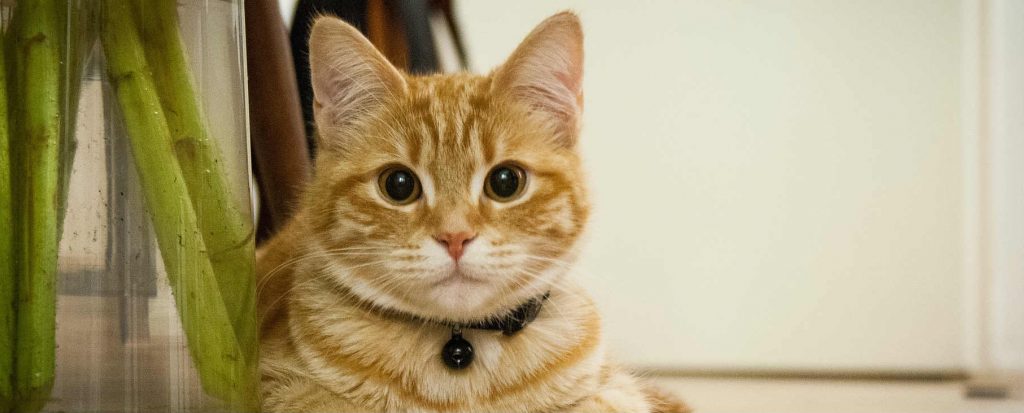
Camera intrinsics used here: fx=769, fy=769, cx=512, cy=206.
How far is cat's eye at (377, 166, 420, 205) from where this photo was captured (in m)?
0.94

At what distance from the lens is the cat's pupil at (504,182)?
3.09 feet

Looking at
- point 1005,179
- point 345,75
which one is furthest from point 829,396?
point 345,75

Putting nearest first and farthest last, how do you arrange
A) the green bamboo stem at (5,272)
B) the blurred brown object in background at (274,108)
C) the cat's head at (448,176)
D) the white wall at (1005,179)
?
the green bamboo stem at (5,272) → the cat's head at (448,176) → the blurred brown object in background at (274,108) → the white wall at (1005,179)

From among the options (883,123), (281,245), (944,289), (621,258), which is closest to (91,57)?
(281,245)

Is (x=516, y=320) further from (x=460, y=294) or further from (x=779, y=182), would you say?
(x=779, y=182)

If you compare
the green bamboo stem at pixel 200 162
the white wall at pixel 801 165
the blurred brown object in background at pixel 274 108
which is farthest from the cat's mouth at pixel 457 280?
the white wall at pixel 801 165

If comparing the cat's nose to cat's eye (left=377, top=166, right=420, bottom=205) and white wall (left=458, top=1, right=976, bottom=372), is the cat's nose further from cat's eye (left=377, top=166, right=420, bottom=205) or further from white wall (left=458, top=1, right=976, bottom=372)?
white wall (left=458, top=1, right=976, bottom=372)

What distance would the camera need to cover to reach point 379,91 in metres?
1.00

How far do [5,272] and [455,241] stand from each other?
17.9 inches

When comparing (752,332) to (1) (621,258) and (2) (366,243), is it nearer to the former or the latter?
(1) (621,258)

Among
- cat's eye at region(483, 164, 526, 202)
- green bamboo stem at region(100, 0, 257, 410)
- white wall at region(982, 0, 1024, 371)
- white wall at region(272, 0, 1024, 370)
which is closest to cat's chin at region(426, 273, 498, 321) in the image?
cat's eye at region(483, 164, 526, 202)

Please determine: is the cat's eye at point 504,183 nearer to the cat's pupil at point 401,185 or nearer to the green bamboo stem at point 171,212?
the cat's pupil at point 401,185

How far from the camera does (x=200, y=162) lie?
84cm

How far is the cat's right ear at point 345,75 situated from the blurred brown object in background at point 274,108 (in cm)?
17
